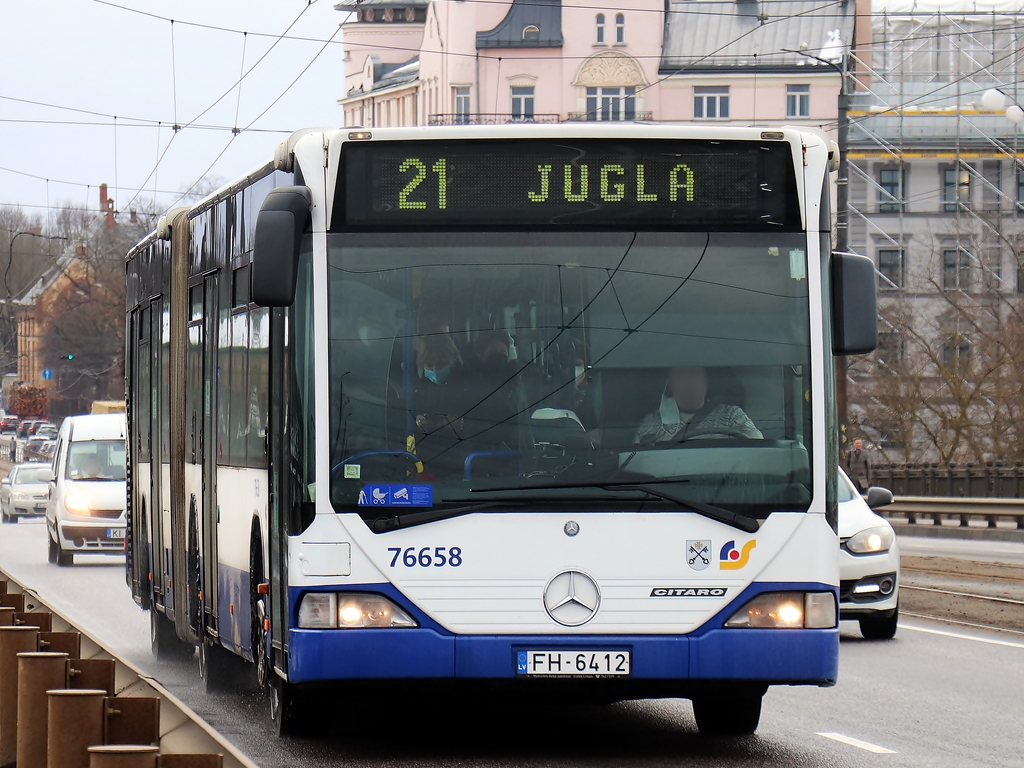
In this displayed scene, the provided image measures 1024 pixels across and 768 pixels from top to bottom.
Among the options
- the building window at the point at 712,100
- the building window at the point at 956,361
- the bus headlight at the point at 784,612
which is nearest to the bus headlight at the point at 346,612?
the bus headlight at the point at 784,612

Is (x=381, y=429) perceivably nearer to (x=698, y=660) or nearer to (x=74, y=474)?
(x=698, y=660)

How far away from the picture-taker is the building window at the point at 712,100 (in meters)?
86.2

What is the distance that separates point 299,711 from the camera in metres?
8.79

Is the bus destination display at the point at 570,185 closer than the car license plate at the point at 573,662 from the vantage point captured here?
No

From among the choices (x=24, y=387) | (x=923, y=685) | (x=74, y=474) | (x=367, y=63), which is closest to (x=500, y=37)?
(x=367, y=63)

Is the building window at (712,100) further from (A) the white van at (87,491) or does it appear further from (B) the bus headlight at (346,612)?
(B) the bus headlight at (346,612)

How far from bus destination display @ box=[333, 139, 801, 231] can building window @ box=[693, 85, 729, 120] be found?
79.1 m

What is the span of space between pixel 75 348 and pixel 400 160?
87.0 metres

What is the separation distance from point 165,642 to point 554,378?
6.66 meters

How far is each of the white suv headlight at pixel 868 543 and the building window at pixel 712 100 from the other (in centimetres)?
Answer: 7233

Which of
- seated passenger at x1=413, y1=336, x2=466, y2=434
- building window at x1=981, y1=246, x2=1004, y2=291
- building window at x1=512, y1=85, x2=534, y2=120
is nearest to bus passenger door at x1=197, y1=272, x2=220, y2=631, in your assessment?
seated passenger at x1=413, y1=336, x2=466, y2=434

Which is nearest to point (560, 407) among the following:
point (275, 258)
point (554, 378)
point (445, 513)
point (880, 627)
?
point (554, 378)

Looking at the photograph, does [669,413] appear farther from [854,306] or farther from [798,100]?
[798,100]

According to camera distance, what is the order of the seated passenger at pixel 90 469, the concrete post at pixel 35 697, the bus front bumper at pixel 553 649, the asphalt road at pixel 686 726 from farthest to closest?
the seated passenger at pixel 90 469, the asphalt road at pixel 686 726, the bus front bumper at pixel 553 649, the concrete post at pixel 35 697
